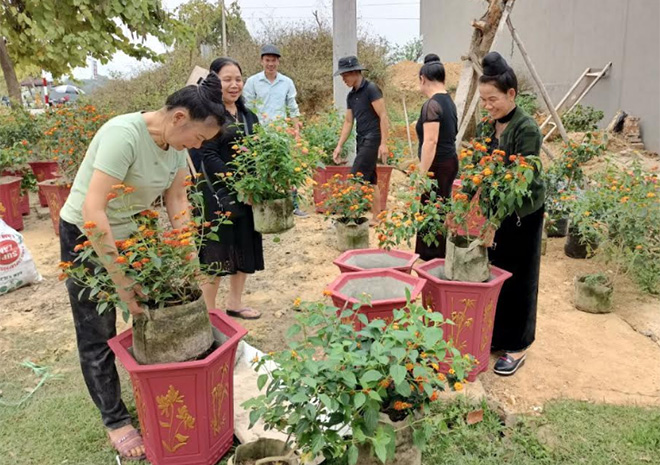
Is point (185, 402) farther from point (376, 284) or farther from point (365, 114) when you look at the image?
point (365, 114)

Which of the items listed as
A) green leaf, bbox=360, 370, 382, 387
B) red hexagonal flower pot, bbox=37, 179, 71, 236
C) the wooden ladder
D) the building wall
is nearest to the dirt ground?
red hexagonal flower pot, bbox=37, 179, 71, 236

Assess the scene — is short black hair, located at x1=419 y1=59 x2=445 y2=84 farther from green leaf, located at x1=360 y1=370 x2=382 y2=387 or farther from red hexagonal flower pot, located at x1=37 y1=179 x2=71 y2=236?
red hexagonal flower pot, located at x1=37 y1=179 x2=71 y2=236

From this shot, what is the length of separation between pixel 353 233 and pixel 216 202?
6.00 feet

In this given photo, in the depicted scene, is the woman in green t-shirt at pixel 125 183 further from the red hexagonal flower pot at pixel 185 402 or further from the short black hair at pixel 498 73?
the short black hair at pixel 498 73

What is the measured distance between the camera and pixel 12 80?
23.4ft

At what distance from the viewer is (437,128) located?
373 centimetres

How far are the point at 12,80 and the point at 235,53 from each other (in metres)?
8.15

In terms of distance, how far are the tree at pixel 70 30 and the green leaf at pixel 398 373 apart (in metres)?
6.62

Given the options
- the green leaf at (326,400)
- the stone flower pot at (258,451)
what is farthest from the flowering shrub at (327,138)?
the green leaf at (326,400)

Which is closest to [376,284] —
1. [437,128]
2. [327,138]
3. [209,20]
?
[437,128]

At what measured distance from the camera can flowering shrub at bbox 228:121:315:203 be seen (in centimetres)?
301

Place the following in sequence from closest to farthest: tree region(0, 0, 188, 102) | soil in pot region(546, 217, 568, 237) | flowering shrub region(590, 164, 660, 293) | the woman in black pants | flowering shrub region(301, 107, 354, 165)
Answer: flowering shrub region(590, 164, 660, 293), the woman in black pants, soil in pot region(546, 217, 568, 237), flowering shrub region(301, 107, 354, 165), tree region(0, 0, 188, 102)

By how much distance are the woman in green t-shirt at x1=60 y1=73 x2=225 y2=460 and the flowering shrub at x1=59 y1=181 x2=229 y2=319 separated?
36mm

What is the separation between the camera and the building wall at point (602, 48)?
26.5ft
